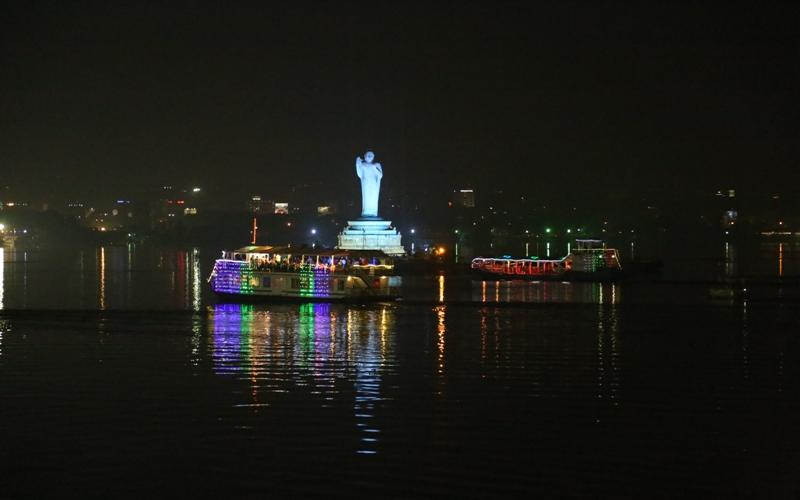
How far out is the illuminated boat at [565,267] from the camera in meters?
42.3

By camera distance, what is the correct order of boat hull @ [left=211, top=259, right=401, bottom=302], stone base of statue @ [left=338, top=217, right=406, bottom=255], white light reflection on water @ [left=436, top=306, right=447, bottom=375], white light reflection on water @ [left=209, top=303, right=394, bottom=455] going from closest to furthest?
white light reflection on water @ [left=209, top=303, right=394, bottom=455] → white light reflection on water @ [left=436, top=306, right=447, bottom=375] → boat hull @ [left=211, top=259, right=401, bottom=302] → stone base of statue @ [left=338, top=217, right=406, bottom=255]

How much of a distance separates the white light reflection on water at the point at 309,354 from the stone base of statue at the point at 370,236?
2266 cm

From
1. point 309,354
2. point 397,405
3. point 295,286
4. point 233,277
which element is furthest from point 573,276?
point 397,405

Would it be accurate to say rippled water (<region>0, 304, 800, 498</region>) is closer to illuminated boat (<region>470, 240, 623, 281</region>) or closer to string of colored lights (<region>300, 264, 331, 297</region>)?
string of colored lights (<region>300, 264, 331, 297</region>)

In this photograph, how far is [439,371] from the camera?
1623cm

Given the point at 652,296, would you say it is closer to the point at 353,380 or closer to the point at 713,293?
the point at 713,293

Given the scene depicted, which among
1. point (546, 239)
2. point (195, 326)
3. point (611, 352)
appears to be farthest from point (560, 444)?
point (546, 239)

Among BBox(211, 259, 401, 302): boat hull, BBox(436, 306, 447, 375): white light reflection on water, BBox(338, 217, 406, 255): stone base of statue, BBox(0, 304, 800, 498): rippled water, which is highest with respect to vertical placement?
BBox(338, 217, 406, 255): stone base of statue

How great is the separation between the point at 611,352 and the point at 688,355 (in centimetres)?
136

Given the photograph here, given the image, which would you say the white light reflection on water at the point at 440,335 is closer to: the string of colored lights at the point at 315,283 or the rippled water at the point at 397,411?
the rippled water at the point at 397,411

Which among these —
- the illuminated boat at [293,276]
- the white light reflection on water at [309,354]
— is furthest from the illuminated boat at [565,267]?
the white light reflection on water at [309,354]

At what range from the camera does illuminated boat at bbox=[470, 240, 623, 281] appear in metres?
42.3

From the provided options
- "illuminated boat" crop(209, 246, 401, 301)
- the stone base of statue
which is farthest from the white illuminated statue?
"illuminated boat" crop(209, 246, 401, 301)

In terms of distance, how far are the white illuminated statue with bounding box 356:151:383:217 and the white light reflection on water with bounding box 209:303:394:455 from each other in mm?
25125
